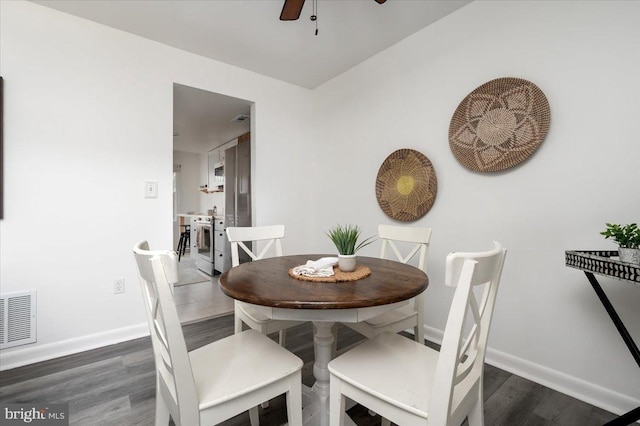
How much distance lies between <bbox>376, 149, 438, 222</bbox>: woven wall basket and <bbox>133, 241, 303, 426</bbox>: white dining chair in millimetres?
1668

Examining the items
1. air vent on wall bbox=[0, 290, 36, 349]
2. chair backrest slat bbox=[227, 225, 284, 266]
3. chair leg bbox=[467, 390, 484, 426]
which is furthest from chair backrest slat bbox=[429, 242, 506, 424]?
air vent on wall bbox=[0, 290, 36, 349]

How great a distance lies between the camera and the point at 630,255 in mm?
1142

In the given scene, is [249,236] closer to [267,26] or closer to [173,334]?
[173,334]

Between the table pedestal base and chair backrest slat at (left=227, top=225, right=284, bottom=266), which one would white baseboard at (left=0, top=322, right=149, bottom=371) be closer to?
chair backrest slat at (left=227, top=225, right=284, bottom=266)

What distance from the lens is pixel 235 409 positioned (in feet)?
3.01

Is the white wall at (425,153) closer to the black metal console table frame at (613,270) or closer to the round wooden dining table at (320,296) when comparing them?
the black metal console table frame at (613,270)

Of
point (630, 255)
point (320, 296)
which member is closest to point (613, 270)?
point (630, 255)

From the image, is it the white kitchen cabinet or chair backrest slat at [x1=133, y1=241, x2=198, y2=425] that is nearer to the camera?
chair backrest slat at [x1=133, y1=241, x2=198, y2=425]

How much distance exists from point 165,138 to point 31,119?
0.85m

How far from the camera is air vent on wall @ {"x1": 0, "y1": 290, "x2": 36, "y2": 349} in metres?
1.89

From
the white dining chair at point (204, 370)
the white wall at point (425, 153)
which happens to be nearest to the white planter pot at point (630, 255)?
the white wall at point (425, 153)

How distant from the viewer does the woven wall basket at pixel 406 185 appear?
7.53 ft

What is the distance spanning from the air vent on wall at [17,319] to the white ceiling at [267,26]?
2109 millimetres

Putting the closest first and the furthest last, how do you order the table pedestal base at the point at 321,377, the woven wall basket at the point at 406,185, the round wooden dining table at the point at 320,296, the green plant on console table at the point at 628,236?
the round wooden dining table at the point at 320,296 → the green plant on console table at the point at 628,236 → the table pedestal base at the point at 321,377 → the woven wall basket at the point at 406,185
